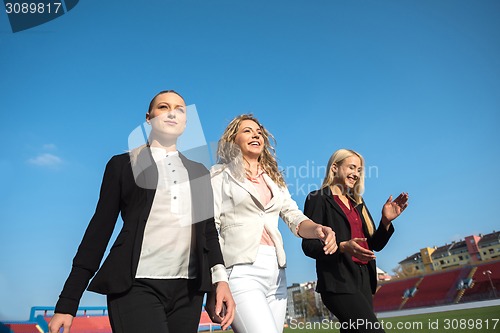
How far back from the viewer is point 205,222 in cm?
259

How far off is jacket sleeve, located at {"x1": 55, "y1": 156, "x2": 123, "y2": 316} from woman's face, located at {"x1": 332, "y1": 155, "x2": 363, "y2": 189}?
9.19ft

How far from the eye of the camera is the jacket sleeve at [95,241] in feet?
6.20

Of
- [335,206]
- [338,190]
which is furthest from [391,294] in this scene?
[335,206]

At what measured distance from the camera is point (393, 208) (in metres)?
4.34

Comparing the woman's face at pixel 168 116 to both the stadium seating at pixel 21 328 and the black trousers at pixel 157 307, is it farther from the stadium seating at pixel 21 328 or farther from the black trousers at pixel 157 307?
the stadium seating at pixel 21 328

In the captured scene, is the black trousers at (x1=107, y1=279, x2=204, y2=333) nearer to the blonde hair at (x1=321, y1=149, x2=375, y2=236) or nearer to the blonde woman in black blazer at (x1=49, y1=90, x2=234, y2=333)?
the blonde woman in black blazer at (x1=49, y1=90, x2=234, y2=333)

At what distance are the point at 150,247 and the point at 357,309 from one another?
2.00m

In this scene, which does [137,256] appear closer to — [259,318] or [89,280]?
[89,280]

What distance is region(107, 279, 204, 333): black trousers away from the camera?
2.01 meters

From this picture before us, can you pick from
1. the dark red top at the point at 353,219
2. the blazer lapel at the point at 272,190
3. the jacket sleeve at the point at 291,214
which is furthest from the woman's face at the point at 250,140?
the dark red top at the point at 353,219

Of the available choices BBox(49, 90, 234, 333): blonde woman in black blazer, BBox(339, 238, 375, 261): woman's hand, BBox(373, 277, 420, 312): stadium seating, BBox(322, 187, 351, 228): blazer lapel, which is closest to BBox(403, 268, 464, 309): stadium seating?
BBox(373, 277, 420, 312): stadium seating

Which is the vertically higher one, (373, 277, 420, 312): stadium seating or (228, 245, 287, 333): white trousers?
(228, 245, 287, 333): white trousers

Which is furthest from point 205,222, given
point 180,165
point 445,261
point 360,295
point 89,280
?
point 445,261

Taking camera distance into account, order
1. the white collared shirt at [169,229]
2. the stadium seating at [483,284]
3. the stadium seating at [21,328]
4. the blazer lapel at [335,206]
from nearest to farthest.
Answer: the white collared shirt at [169,229] → the blazer lapel at [335,206] → the stadium seating at [21,328] → the stadium seating at [483,284]
